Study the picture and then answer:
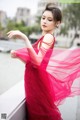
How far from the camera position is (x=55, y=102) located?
1.05 meters

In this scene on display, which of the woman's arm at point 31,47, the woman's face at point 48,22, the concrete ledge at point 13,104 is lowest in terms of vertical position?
the concrete ledge at point 13,104

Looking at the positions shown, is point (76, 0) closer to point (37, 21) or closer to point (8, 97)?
point (37, 21)

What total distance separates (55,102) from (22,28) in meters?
0.32

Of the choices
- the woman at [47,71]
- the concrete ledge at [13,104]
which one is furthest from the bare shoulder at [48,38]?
the concrete ledge at [13,104]

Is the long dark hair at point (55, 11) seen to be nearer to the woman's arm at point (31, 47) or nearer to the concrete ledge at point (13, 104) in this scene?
the woman's arm at point (31, 47)

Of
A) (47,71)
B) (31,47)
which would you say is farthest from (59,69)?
(31,47)

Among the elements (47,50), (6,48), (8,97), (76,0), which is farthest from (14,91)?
(76,0)

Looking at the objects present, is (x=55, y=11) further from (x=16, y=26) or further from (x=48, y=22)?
(x=16, y=26)

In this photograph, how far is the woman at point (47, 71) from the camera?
2.96 feet

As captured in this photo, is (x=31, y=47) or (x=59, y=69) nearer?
(x=31, y=47)

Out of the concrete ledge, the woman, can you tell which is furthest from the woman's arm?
the concrete ledge

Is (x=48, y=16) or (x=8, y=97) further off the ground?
(x=48, y=16)

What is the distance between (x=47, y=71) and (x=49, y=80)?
40 mm

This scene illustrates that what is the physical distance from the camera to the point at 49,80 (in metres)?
0.97
